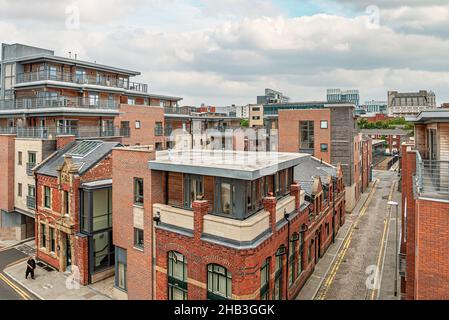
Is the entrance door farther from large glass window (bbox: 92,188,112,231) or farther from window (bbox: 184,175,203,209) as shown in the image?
window (bbox: 184,175,203,209)

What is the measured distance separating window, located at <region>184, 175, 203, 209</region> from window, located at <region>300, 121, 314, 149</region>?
2871cm

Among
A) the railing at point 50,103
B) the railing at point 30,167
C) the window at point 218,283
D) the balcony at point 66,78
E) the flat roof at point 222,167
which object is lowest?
the window at point 218,283

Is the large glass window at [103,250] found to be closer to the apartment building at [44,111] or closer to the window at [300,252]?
the apartment building at [44,111]

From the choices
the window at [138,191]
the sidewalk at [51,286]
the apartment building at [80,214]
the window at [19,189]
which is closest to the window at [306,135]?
the apartment building at [80,214]

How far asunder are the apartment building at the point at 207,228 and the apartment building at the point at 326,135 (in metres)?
21.6

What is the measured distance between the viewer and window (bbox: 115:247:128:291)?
1983 centimetres

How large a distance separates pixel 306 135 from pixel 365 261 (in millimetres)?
20472

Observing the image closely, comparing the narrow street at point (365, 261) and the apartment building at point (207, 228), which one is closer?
the apartment building at point (207, 228)

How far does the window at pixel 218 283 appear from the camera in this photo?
48.0 feet

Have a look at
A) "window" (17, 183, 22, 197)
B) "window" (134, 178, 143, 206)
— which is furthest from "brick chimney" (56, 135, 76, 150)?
"window" (134, 178, 143, 206)

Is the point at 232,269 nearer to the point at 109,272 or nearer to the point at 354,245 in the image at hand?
the point at 109,272

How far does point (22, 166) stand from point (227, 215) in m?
23.6

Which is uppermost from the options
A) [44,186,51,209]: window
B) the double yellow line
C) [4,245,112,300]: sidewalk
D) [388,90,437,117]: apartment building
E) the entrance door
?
[388,90,437,117]: apartment building
